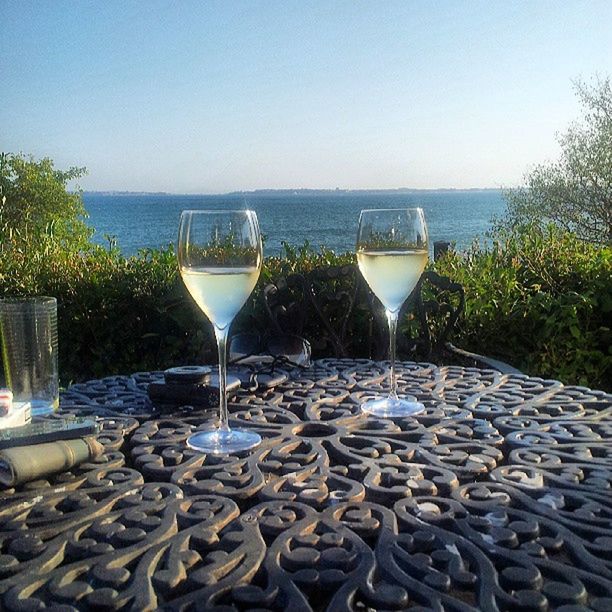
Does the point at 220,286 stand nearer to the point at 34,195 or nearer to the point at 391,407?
the point at 391,407

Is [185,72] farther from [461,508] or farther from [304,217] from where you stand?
[461,508]

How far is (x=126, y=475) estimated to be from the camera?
116cm

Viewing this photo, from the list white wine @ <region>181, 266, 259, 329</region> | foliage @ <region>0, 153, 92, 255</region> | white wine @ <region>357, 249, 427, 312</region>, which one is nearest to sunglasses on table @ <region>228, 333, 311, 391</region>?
white wine @ <region>357, 249, 427, 312</region>

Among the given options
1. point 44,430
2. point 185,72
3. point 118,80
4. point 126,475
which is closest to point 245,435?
point 126,475

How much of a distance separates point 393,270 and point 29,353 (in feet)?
2.72

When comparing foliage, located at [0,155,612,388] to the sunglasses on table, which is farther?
foliage, located at [0,155,612,388]

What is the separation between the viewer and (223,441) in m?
1.32

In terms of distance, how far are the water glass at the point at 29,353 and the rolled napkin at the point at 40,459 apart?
43cm

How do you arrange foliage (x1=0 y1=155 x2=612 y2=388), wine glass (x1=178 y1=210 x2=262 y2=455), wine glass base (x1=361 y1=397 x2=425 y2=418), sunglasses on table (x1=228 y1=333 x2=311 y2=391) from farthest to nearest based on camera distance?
foliage (x1=0 y1=155 x2=612 y2=388) → sunglasses on table (x1=228 y1=333 x2=311 y2=391) → wine glass base (x1=361 y1=397 x2=425 y2=418) → wine glass (x1=178 y1=210 x2=262 y2=455)

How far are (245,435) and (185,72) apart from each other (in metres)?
62.3

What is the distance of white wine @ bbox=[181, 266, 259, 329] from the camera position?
1.25 metres

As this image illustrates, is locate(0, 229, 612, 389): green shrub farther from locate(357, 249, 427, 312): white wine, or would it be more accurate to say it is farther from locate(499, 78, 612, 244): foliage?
locate(499, 78, 612, 244): foliage

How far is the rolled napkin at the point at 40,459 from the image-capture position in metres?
1.07

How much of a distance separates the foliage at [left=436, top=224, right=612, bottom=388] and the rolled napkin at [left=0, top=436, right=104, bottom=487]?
3018mm
